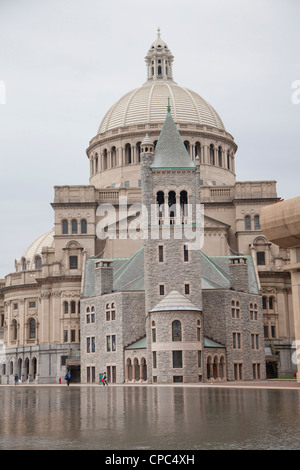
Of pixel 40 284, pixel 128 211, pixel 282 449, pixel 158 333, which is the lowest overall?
pixel 282 449

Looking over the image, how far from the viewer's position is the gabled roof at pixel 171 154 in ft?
252

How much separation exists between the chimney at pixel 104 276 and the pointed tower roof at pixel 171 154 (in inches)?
479

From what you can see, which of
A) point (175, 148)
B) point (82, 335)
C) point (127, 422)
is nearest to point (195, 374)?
point (82, 335)

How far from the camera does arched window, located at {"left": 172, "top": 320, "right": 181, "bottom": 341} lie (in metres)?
69.4

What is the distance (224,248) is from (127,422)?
74493 mm

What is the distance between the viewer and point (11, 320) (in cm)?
10306

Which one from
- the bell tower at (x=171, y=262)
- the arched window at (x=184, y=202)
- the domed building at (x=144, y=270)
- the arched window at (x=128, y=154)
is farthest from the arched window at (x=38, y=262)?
the arched window at (x=184, y=202)

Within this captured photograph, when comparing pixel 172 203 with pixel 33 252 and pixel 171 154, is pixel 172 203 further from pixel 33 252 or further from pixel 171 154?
pixel 33 252

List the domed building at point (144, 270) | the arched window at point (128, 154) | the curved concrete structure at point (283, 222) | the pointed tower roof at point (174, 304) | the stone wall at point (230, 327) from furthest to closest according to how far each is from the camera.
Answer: the arched window at point (128, 154)
the stone wall at point (230, 327)
the domed building at point (144, 270)
the pointed tower roof at point (174, 304)
the curved concrete structure at point (283, 222)

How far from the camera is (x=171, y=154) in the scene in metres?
77.6

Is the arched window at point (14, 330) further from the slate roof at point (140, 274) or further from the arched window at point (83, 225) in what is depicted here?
the slate roof at point (140, 274)

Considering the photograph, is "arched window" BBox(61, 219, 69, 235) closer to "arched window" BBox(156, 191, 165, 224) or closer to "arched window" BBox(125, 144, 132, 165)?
"arched window" BBox(125, 144, 132, 165)
